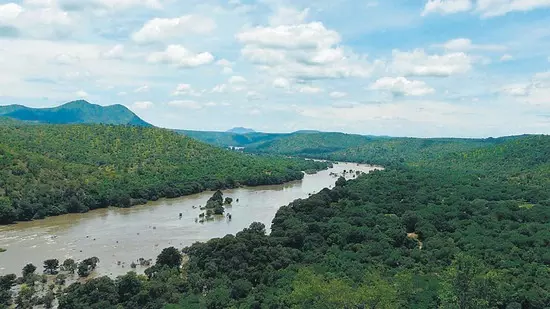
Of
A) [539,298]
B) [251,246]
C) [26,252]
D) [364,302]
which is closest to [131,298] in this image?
[251,246]

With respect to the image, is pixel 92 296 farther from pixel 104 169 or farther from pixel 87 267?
pixel 104 169

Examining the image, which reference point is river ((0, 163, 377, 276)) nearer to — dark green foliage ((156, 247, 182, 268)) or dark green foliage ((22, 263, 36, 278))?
dark green foliage ((22, 263, 36, 278))

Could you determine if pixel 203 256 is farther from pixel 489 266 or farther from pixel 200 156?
pixel 200 156

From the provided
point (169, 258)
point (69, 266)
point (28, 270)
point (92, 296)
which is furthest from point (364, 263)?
point (28, 270)

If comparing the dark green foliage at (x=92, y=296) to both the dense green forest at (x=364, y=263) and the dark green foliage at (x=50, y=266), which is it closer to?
the dense green forest at (x=364, y=263)

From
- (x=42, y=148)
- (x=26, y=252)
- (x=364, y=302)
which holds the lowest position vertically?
(x=26, y=252)

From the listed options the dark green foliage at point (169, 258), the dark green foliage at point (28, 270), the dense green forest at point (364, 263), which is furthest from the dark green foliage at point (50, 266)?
the dark green foliage at point (169, 258)
